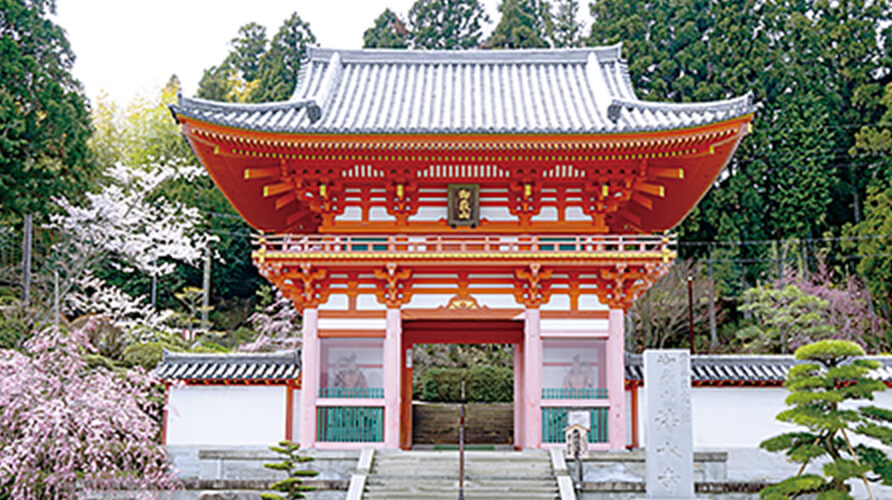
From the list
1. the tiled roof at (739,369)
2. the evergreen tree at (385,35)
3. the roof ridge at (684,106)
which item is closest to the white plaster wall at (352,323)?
the tiled roof at (739,369)

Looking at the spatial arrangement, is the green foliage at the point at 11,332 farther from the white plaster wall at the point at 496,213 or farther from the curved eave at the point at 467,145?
the white plaster wall at the point at 496,213

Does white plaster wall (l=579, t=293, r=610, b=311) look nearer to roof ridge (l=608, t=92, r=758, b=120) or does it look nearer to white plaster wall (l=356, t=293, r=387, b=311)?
roof ridge (l=608, t=92, r=758, b=120)

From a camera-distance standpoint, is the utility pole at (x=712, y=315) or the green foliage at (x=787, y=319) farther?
the utility pole at (x=712, y=315)

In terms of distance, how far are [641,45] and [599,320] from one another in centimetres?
2606

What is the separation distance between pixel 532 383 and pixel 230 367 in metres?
5.88

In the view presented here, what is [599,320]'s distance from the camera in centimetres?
1445

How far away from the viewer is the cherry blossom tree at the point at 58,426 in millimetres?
10719

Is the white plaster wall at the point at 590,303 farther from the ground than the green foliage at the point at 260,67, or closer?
closer

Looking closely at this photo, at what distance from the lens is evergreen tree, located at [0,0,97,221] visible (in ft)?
73.3

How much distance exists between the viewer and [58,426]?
10695mm

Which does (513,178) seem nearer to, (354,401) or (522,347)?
(522,347)

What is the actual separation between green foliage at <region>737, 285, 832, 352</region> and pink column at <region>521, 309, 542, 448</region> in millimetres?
15930

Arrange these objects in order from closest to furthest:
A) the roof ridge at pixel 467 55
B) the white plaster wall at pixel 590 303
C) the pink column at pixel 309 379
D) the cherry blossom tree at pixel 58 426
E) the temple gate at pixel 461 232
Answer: the cherry blossom tree at pixel 58 426 < the temple gate at pixel 461 232 < the pink column at pixel 309 379 < the white plaster wall at pixel 590 303 < the roof ridge at pixel 467 55

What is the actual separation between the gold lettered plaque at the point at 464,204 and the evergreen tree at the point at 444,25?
3213cm
